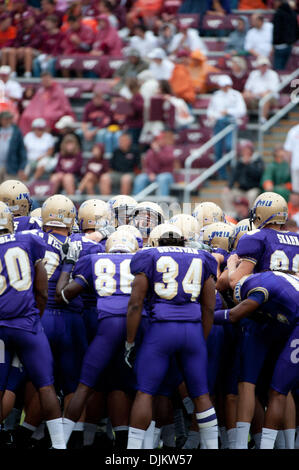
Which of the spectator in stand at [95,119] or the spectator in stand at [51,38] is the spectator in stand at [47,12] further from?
the spectator in stand at [95,119]

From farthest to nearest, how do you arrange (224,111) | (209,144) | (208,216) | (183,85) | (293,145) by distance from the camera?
(183,85)
(224,111)
(209,144)
(293,145)
(208,216)

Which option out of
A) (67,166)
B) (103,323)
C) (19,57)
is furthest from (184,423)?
(19,57)

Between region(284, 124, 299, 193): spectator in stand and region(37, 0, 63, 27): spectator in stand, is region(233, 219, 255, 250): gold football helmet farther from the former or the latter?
region(37, 0, 63, 27): spectator in stand

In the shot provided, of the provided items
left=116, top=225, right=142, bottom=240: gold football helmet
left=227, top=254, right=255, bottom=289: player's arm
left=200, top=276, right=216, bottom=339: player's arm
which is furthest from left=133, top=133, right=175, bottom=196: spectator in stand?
left=200, top=276, right=216, bottom=339: player's arm

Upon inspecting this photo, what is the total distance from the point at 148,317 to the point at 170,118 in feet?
25.0

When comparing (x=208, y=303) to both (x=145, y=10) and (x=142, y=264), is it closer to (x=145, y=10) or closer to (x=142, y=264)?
(x=142, y=264)

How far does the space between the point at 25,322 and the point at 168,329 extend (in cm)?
100

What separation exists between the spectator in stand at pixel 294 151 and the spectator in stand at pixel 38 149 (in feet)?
11.6

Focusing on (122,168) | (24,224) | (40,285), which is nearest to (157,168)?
(122,168)

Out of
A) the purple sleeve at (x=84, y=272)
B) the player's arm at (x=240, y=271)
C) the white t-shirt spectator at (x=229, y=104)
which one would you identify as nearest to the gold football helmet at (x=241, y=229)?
the player's arm at (x=240, y=271)

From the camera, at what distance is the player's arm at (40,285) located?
21.2ft

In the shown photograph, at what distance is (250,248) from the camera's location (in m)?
6.88

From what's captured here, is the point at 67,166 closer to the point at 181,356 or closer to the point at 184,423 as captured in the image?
the point at 184,423

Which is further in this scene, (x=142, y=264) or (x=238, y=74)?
(x=238, y=74)
